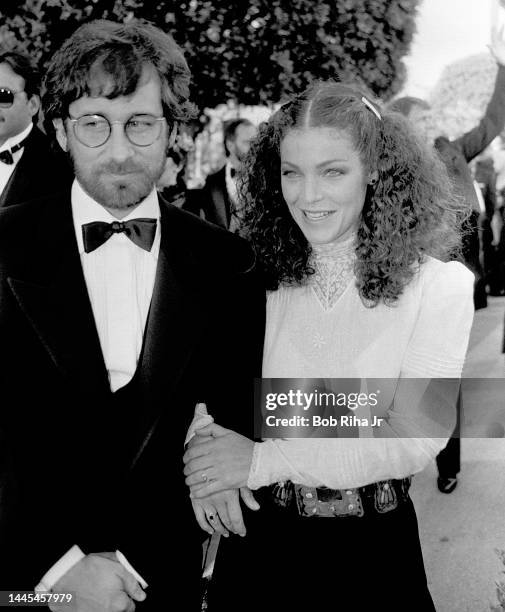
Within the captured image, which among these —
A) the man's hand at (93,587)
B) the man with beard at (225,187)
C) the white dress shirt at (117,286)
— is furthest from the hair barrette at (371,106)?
the man with beard at (225,187)

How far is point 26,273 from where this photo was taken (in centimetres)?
123

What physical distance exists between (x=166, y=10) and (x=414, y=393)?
5195 millimetres

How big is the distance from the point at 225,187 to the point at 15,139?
68.3 inches

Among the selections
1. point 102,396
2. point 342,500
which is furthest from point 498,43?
point 102,396

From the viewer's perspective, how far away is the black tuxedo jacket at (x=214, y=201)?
428 cm

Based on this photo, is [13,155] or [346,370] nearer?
[346,370]

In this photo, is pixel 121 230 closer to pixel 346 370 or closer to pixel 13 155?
pixel 346 370

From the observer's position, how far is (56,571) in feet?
4.26

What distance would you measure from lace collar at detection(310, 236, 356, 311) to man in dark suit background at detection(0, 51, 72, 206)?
1430 mm

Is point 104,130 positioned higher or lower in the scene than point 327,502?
higher

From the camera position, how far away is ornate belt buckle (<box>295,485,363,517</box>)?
1312 mm

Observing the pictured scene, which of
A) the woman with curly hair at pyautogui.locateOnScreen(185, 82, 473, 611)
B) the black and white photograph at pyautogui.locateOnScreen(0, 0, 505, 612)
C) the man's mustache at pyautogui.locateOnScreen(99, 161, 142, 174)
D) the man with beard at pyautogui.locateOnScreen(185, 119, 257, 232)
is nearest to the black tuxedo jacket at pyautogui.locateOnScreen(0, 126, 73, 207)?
the black and white photograph at pyautogui.locateOnScreen(0, 0, 505, 612)

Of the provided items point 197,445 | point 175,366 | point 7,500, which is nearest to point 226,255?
point 175,366

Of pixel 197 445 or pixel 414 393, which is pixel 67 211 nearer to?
pixel 197 445
